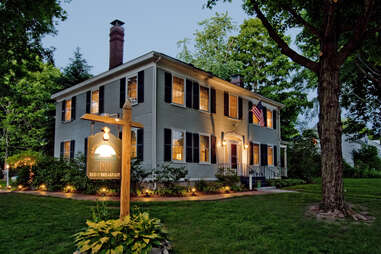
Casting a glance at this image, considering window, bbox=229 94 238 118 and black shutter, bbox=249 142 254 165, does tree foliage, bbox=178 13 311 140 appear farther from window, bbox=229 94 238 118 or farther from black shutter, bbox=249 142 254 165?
black shutter, bbox=249 142 254 165

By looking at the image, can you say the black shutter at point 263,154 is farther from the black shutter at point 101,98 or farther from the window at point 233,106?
the black shutter at point 101,98

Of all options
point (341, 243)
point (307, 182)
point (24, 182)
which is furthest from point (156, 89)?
point (307, 182)

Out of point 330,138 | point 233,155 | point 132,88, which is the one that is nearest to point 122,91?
point 132,88

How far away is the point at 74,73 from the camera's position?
24.4 meters

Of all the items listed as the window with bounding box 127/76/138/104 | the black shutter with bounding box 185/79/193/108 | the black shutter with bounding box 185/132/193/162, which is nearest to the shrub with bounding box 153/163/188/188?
the black shutter with bounding box 185/132/193/162

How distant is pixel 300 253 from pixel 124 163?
2.89 meters

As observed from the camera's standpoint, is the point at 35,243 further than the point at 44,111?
No

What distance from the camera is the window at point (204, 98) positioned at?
14000mm

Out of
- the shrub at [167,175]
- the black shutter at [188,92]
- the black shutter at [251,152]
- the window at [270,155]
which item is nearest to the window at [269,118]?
the window at [270,155]

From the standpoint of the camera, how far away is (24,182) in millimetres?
13516

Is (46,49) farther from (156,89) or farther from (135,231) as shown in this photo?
(135,231)

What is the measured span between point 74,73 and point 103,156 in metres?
22.6

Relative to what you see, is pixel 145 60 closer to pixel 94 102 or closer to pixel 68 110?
pixel 94 102

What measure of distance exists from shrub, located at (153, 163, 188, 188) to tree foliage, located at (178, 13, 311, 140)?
519 inches
